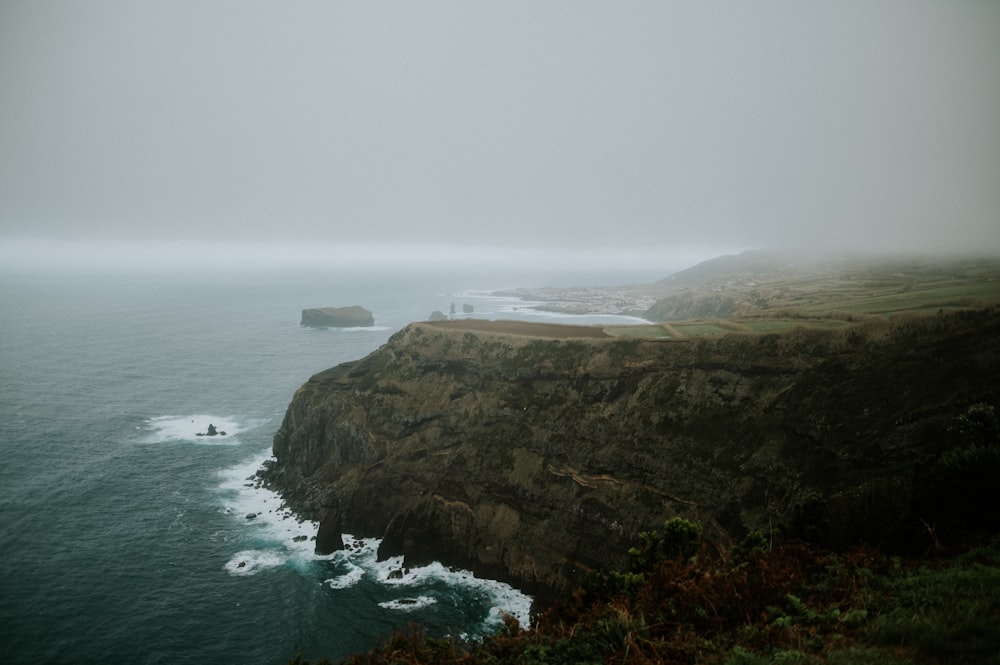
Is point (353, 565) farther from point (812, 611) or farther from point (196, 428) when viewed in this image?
point (196, 428)

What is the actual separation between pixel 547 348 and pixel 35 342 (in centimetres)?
14047

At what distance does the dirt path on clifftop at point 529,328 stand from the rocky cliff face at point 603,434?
1.23 meters

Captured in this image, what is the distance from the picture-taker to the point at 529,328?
66.1 m

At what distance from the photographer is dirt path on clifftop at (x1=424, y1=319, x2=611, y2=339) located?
203 ft

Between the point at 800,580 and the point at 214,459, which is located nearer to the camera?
the point at 800,580

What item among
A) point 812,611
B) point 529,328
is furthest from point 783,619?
point 529,328

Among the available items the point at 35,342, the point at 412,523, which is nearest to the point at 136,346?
the point at 35,342

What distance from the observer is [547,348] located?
193ft

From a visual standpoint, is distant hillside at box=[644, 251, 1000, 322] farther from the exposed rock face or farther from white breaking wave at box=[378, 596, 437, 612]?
the exposed rock face

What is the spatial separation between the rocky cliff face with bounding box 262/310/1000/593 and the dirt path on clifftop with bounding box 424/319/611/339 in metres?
1.23

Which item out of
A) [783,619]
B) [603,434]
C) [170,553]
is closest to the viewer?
[783,619]

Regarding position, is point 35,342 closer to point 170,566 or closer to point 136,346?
point 136,346

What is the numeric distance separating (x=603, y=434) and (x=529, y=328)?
20432mm

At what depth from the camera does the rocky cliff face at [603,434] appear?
38.3m
